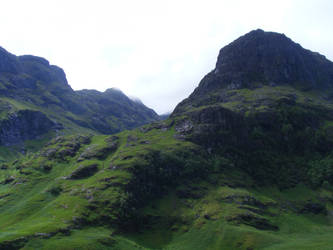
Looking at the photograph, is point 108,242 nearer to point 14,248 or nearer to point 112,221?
point 112,221

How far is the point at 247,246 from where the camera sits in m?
118

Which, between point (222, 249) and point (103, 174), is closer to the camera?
point (222, 249)

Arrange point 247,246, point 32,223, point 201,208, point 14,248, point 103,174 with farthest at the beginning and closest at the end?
point 103,174, point 201,208, point 32,223, point 247,246, point 14,248

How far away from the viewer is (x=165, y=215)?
6334 inches

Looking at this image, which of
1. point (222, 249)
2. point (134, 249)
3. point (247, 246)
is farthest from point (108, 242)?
point (247, 246)

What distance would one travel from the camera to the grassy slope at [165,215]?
120 metres

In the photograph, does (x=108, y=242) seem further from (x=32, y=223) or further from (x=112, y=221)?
(x=32, y=223)

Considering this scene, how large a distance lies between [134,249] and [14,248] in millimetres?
48143

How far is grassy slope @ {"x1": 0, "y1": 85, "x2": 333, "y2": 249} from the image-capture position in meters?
120

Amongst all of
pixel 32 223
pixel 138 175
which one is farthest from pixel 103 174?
pixel 32 223

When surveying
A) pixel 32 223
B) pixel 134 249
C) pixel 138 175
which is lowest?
pixel 134 249

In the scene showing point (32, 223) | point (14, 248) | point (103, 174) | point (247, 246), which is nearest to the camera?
point (14, 248)

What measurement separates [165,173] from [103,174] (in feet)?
143

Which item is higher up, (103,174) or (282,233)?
(103,174)
